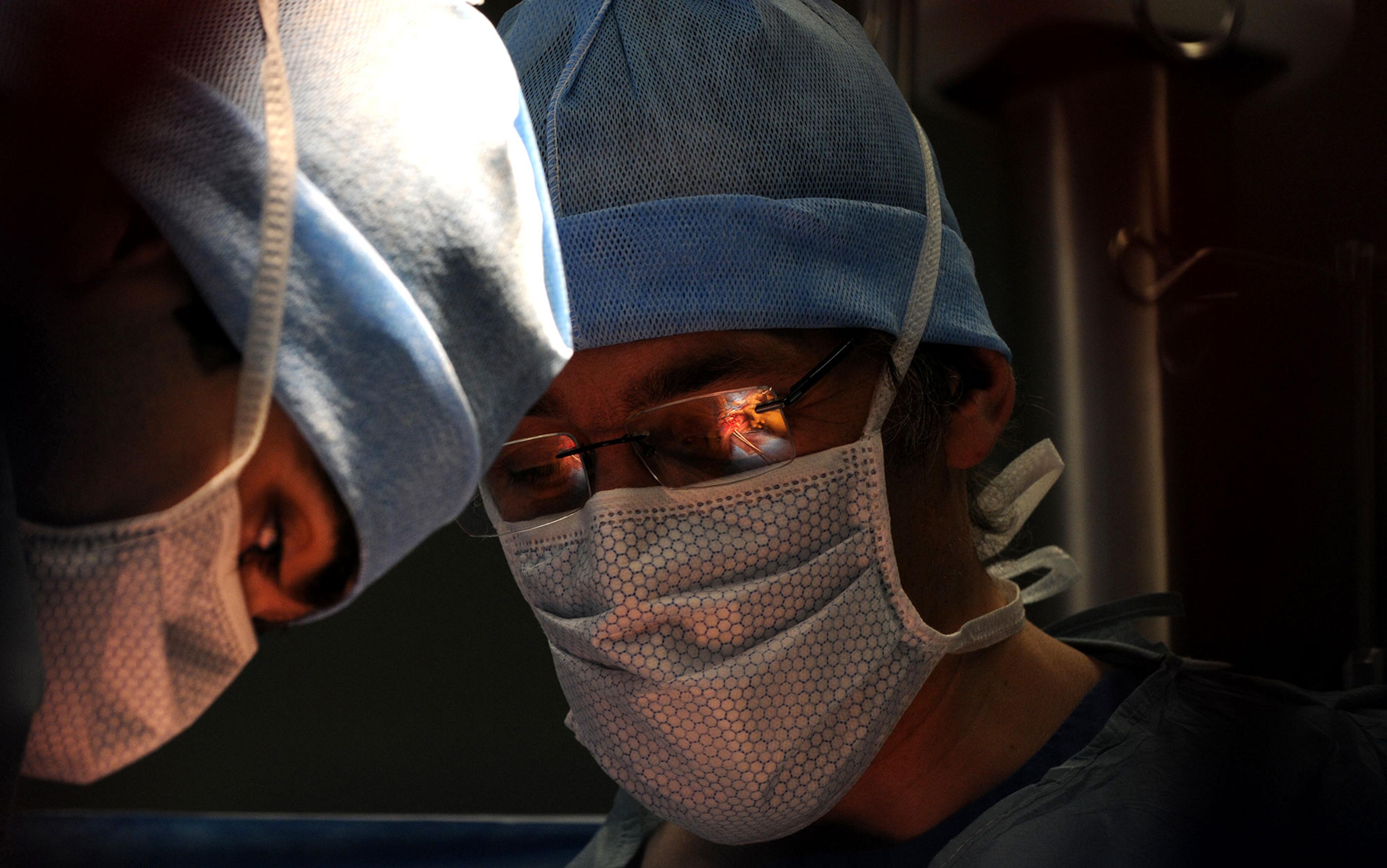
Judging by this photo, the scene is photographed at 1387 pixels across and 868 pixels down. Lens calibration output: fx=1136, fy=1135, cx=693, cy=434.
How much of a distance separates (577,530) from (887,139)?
1.75ft

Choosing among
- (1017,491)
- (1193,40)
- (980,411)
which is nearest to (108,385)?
(980,411)

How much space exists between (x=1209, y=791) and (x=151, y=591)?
1.09m

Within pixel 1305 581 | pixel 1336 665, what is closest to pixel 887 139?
pixel 1305 581

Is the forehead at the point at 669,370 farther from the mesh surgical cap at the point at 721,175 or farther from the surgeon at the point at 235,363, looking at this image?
the surgeon at the point at 235,363

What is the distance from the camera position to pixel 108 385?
484mm

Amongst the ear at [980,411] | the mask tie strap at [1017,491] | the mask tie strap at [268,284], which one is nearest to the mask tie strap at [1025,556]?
the mask tie strap at [1017,491]

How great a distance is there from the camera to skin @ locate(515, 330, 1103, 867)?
115 centimetres

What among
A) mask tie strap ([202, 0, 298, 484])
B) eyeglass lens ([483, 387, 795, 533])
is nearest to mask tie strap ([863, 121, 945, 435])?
eyeglass lens ([483, 387, 795, 533])

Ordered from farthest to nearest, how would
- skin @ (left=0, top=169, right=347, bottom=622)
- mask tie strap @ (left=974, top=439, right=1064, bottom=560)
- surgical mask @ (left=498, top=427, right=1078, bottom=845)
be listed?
1. mask tie strap @ (left=974, top=439, right=1064, bottom=560)
2. surgical mask @ (left=498, top=427, right=1078, bottom=845)
3. skin @ (left=0, top=169, right=347, bottom=622)

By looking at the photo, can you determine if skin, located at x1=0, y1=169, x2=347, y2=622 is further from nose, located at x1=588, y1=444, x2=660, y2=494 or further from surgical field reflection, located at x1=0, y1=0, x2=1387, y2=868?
nose, located at x1=588, y1=444, x2=660, y2=494

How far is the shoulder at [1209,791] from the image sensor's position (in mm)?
1146

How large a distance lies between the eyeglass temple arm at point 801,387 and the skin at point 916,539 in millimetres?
14

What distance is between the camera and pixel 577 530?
3.88ft

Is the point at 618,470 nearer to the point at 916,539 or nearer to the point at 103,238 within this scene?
the point at 916,539
